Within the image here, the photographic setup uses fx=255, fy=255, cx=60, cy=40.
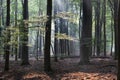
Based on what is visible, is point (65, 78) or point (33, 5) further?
point (33, 5)

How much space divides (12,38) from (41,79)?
432 centimetres

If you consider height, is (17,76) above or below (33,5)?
below

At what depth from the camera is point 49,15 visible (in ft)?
47.8

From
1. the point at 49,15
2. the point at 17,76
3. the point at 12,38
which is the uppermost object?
the point at 49,15

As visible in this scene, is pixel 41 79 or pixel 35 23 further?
pixel 35 23

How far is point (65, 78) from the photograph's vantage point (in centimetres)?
1213

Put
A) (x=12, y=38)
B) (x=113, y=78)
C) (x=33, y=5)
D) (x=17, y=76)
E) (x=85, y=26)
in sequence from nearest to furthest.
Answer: (x=113, y=78)
(x=17, y=76)
(x=12, y=38)
(x=85, y=26)
(x=33, y=5)

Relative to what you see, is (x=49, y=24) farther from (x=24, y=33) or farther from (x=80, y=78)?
(x=80, y=78)

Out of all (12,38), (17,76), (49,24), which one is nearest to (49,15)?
(49,24)

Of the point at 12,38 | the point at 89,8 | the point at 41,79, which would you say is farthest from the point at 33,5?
the point at 41,79

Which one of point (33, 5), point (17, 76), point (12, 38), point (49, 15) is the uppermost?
point (33, 5)

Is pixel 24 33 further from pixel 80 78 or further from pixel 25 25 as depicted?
pixel 80 78

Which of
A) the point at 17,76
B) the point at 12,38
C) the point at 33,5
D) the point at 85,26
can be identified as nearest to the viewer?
the point at 17,76

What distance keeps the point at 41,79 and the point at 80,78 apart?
1984 millimetres
